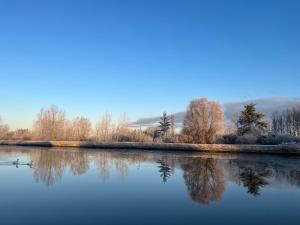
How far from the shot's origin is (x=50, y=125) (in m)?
69.1

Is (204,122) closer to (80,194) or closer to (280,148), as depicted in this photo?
(280,148)

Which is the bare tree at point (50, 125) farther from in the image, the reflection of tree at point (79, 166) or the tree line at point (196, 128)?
the reflection of tree at point (79, 166)

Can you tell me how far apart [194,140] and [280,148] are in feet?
49.3

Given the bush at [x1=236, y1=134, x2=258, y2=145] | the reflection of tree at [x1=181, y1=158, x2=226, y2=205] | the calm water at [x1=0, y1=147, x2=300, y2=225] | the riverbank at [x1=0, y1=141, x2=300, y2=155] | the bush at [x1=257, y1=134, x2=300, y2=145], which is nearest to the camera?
the calm water at [x1=0, y1=147, x2=300, y2=225]

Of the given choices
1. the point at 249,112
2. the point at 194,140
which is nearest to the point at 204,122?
the point at 194,140

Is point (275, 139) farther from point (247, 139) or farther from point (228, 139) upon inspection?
point (228, 139)

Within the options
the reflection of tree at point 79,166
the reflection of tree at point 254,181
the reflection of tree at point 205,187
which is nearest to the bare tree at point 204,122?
the reflection of tree at point 79,166

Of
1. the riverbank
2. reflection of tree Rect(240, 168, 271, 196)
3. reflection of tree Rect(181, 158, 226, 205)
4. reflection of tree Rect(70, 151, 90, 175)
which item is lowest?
reflection of tree Rect(240, 168, 271, 196)

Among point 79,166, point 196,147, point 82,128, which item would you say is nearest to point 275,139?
point 196,147

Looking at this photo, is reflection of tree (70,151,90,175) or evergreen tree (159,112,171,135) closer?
reflection of tree (70,151,90,175)

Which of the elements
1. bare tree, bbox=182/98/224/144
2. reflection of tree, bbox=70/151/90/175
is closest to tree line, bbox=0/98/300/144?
bare tree, bbox=182/98/224/144

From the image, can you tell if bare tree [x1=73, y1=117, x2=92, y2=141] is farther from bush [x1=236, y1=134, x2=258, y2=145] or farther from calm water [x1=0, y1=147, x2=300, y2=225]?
calm water [x1=0, y1=147, x2=300, y2=225]

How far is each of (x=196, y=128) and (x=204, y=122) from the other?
149 centimetres

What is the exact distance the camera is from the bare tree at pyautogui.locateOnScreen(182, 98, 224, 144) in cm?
4600
